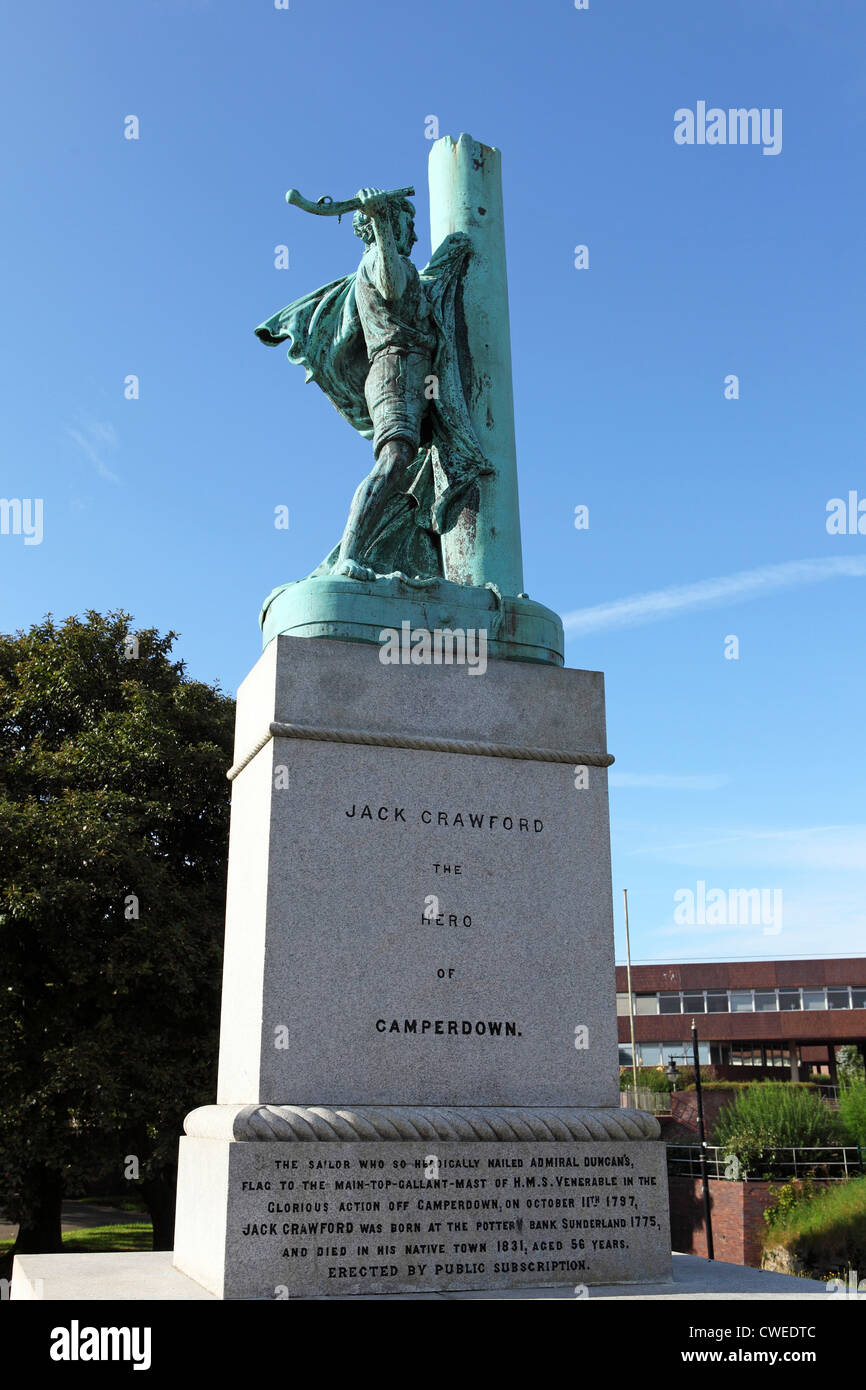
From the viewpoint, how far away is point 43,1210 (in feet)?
65.3

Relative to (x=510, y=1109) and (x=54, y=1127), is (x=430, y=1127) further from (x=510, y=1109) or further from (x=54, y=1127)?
(x=54, y=1127)

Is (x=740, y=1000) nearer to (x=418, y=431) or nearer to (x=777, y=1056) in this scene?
(x=777, y=1056)

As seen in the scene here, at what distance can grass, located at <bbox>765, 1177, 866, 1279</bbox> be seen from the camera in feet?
71.1

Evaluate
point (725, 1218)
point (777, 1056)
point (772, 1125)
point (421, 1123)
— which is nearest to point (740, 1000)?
point (777, 1056)

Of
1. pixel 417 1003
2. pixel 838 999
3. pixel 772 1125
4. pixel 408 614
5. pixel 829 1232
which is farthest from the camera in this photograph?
pixel 838 999

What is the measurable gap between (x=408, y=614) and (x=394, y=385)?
195cm

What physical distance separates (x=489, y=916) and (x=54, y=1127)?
Answer: 14559mm

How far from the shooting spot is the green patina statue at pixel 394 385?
8344 mm

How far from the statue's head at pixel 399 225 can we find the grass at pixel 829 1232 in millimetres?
19771

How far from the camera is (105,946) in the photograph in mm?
19875

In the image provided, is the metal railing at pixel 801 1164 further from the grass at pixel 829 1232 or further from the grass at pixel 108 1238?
the grass at pixel 108 1238

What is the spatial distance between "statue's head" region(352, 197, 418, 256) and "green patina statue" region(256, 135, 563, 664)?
0.03 ft

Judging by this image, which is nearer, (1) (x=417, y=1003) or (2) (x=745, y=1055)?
(1) (x=417, y=1003)
